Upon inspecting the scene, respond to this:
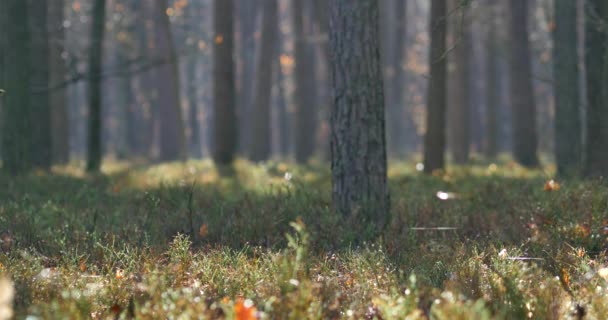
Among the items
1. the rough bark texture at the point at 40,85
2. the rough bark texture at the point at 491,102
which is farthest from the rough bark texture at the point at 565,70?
the rough bark texture at the point at 491,102

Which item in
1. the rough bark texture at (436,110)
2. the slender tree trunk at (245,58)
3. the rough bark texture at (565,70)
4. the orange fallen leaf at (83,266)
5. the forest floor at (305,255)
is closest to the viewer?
the forest floor at (305,255)

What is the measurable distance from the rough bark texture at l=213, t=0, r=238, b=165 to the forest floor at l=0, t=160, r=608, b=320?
6491 millimetres

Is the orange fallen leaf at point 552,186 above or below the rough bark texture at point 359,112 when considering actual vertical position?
below

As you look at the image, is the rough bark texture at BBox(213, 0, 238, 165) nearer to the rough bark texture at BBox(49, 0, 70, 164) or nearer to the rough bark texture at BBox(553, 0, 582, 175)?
the rough bark texture at BBox(49, 0, 70, 164)

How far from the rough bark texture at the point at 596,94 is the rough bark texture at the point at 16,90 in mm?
7810

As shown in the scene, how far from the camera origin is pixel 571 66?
11352 mm

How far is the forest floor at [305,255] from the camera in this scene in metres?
4.34

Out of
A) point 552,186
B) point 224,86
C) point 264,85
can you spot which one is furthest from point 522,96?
point 552,186

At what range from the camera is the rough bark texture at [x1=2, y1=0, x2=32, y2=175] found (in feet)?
36.3

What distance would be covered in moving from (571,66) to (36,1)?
366 inches

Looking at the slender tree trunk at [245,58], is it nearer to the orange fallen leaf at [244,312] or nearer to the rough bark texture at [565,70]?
the rough bark texture at [565,70]

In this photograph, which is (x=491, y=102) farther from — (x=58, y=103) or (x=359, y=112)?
(x=359, y=112)

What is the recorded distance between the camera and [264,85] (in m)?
21.1

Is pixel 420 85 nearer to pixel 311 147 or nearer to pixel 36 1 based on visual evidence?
pixel 311 147
